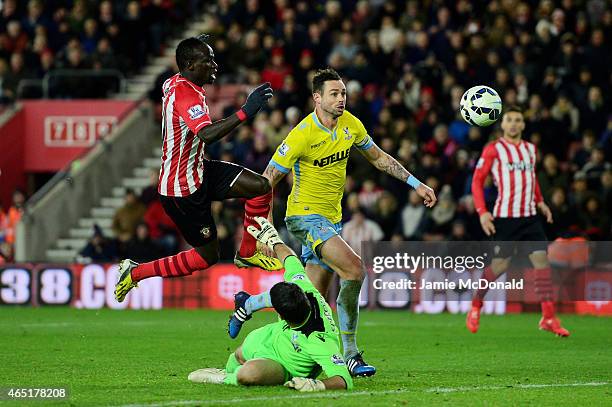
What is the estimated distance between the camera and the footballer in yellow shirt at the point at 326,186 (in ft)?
32.2

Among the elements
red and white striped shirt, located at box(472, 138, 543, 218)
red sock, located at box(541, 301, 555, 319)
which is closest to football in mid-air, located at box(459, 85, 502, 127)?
red and white striped shirt, located at box(472, 138, 543, 218)

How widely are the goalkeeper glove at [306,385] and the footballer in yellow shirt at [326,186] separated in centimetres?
139

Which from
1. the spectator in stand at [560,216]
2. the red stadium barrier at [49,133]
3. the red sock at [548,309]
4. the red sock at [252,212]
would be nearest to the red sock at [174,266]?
the red sock at [252,212]

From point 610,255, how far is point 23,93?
491 inches

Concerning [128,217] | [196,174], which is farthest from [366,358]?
[128,217]

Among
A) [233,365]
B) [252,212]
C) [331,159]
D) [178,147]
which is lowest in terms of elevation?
[233,365]

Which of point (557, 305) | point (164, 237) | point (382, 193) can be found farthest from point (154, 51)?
point (557, 305)

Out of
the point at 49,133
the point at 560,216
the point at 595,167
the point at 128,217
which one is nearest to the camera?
the point at 560,216

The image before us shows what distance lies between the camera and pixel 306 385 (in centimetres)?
828

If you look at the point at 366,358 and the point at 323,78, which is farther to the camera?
the point at 366,358

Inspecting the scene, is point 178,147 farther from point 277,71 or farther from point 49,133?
point 49,133

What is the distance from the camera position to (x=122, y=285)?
36.1 ft

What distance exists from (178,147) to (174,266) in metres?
1.20

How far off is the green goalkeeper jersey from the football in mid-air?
454 centimetres
